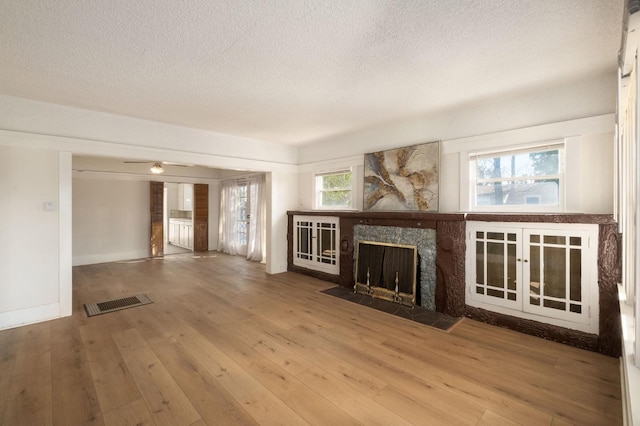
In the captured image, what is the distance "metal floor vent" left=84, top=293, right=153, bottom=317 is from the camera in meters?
3.72

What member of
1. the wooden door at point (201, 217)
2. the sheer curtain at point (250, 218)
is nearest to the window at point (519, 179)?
the sheer curtain at point (250, 218)

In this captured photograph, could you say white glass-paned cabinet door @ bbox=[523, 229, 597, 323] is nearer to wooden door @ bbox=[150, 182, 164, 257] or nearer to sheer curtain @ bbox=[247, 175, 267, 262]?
sheer curtain @ bbox=[247, 175, 267, 262]

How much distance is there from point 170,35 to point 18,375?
Result: 298 cm

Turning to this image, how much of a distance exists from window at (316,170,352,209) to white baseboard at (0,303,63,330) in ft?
13.8

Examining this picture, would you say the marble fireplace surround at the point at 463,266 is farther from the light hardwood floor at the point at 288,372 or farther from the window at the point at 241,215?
the window at the point at 241,215

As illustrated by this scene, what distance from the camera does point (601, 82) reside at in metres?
2.83

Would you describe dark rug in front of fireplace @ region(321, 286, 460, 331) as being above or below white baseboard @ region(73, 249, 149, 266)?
below

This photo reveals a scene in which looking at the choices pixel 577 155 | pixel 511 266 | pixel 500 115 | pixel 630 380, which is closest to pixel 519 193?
pixel 577 155

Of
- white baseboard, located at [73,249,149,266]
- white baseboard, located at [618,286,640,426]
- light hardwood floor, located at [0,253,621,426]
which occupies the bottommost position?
light hardwood floor, located at [0,253,621,426]

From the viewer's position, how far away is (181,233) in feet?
31.1

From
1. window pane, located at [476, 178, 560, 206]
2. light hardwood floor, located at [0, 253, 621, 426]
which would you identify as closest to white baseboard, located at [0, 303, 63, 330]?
light hardwood floor, located at [0, 253, 621, 426]

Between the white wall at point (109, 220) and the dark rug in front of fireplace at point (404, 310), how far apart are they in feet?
18.6

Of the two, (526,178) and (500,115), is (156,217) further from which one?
(526,178)

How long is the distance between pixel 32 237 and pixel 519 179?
5.85 m
